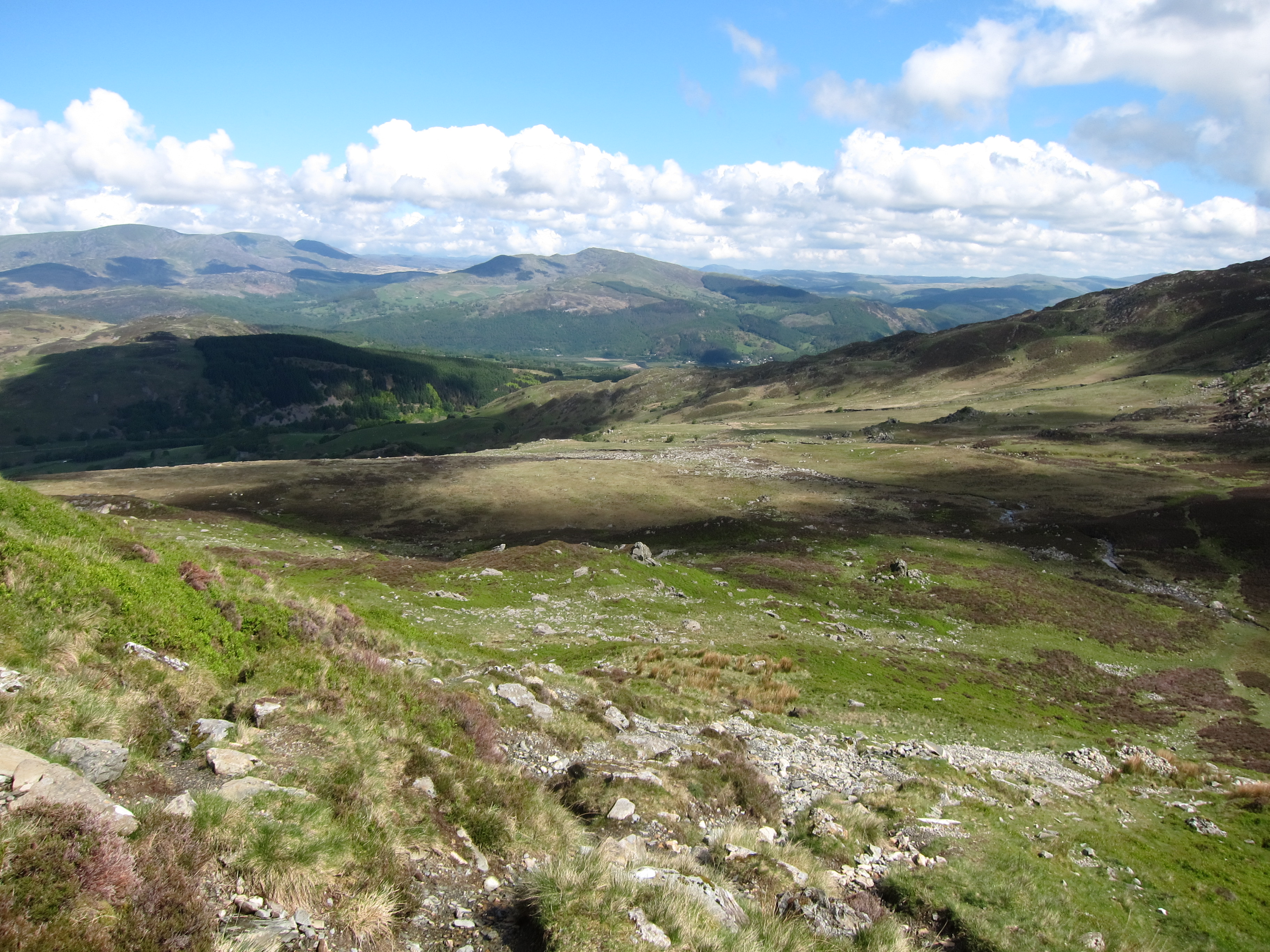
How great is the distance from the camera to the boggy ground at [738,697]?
1028 cm

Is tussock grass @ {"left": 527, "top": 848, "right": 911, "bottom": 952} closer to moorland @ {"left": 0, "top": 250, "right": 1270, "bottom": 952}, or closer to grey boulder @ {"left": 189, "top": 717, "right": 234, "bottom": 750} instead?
moorland @ {"left": 0, "top": 250, "right": 1270, "bottom": 952}

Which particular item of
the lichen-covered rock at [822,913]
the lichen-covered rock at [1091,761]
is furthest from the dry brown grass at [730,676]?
the lichen-covered rock at [822,913]

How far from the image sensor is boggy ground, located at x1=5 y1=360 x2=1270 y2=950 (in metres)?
10.3

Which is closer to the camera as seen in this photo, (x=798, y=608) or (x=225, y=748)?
(x=225, y=748)

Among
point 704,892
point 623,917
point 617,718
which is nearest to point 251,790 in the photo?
point 623,917

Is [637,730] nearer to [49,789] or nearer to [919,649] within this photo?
[49,789]

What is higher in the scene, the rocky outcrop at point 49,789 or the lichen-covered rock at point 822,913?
the rocky outcrop at point 49,789

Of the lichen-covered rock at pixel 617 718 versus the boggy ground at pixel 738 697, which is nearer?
the boggy ground at pixel 738 697

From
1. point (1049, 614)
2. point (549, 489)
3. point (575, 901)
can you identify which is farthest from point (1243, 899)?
point (549, 489)

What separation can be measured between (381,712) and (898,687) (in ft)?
81.5

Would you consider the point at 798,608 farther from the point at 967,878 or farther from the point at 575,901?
the point at 575,901

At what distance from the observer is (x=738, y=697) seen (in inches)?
1042

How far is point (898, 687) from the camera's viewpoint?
30.9 m

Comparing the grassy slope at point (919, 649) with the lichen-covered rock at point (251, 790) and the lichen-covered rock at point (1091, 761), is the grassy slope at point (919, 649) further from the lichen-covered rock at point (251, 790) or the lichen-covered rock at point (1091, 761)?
the lichen-covered rock at point (251, 790)
